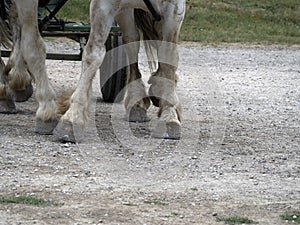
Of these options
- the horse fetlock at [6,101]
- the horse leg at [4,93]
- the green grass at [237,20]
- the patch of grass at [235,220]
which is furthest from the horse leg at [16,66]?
the green grass at [237,20]

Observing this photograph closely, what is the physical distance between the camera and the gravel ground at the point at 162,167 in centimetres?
526

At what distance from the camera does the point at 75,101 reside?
7180mm

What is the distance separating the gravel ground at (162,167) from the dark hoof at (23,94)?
0.06 metres

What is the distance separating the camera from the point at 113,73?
938 centimetres

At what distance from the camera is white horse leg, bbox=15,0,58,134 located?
24.2 ft

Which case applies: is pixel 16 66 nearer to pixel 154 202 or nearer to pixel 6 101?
pixel 6 101

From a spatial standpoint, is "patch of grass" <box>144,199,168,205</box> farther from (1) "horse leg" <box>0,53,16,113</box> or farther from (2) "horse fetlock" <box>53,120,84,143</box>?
(1) "horse leg" <box>0,53,16,113</box>

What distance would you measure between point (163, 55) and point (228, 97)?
3.01 metres

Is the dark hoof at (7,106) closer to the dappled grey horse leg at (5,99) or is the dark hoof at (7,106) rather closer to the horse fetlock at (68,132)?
the dappled grey horse leg at (5,99)

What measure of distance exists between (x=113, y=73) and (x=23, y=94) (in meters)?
0.90

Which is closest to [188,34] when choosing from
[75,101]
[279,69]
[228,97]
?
[279,69]

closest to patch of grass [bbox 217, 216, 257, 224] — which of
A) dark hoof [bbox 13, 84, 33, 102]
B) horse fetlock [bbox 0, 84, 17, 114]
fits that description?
horse fetlock [bbox 0, 84, 17, 114]

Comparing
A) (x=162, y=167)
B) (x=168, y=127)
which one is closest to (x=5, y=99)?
(x=168, y=127)

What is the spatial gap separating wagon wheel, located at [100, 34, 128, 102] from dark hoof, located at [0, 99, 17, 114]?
1.26m
